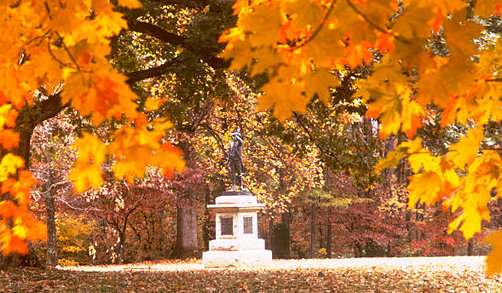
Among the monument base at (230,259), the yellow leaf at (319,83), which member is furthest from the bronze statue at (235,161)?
the yellow leaf at (319,83)

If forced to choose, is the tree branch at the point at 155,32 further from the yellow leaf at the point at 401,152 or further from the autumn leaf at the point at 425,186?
the autumn leaf at the point at 425,186

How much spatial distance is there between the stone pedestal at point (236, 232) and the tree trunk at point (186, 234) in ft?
14.9

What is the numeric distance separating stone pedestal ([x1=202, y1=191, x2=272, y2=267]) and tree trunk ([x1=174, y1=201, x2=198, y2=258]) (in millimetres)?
4557

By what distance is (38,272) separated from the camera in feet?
30.9

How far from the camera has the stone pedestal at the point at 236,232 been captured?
50.2 ft

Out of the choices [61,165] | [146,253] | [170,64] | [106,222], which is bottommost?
[146,253]

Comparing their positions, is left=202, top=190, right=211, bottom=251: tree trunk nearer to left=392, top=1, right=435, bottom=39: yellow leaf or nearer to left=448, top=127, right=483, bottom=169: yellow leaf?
left=448, top=127, right=483, bottom=169: yellow leaf

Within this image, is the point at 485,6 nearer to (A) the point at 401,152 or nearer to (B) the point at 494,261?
(A) the point at 401,152

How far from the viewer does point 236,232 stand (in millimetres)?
15766

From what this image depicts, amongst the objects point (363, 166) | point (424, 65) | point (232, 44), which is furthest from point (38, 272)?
point (424, 65)

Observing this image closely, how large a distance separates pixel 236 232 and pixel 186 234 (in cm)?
Result: 533

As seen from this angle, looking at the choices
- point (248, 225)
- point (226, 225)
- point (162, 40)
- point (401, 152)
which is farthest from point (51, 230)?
point (401, 152)

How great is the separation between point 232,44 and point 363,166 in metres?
7.26

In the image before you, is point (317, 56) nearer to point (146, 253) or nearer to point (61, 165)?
point (61, 165)
